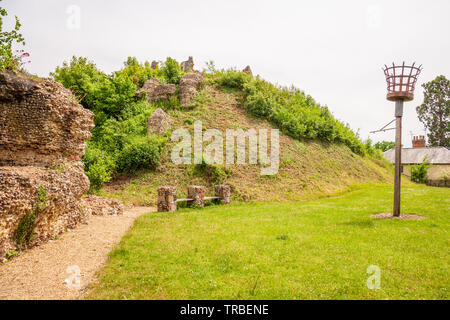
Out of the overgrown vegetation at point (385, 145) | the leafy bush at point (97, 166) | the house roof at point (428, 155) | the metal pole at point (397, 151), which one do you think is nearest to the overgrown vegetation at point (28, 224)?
the leafy bush at point (97, 166)

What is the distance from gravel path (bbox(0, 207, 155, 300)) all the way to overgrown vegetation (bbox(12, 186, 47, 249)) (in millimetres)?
286

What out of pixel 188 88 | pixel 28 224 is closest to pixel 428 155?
pixel 188 88

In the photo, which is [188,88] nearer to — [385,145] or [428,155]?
[428,155]

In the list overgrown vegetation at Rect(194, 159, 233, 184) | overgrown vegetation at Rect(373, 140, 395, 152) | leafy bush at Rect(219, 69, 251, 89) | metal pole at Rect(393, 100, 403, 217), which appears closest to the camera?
metal pole at Rect(393, 100, 403, 217)

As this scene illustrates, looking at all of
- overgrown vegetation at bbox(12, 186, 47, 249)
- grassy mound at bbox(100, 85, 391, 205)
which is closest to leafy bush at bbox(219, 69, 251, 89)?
grassy mound at bbox(100, 85, 391, 205)

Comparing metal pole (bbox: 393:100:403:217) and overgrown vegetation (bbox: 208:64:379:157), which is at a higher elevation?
overgrown vegetation (bbox: 208:64:379:157)

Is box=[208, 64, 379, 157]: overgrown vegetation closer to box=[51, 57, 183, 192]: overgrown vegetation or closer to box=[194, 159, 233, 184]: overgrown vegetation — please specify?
box=[51, 57, 183, 192]: overgrown vegetation

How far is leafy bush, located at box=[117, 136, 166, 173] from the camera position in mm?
16641

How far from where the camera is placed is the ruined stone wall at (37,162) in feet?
20.6

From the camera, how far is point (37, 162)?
8.06 m

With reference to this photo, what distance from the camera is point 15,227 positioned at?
6.24 metres

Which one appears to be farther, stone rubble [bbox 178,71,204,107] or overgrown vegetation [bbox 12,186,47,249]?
stone rubble [bbox 178,71,204,107]

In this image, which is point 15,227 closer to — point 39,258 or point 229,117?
point 39,258
